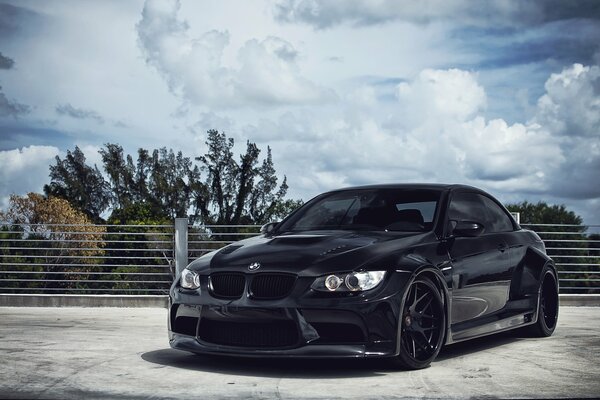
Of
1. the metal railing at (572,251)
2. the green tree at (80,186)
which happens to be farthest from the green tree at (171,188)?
the metal railing at (572,251)

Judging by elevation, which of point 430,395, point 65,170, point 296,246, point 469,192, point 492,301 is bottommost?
point 430,395

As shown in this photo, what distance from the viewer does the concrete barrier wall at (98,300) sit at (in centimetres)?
1452

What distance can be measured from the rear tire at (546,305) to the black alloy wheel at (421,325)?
2.39 m

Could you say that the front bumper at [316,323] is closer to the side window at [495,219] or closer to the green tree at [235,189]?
the side window at [495,219]

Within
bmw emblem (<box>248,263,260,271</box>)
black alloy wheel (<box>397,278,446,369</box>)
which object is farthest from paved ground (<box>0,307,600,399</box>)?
bmw emblem (<box>248,263,260,271</box>)

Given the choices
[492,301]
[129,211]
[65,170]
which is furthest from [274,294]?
[65,170]

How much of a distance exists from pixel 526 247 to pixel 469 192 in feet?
3.01

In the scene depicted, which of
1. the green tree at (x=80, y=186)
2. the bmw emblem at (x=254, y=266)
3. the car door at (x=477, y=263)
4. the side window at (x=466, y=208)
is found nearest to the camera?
the bmw emblem at (x=254, y=266)

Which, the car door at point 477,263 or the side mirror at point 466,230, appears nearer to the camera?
the car door at point 477,263

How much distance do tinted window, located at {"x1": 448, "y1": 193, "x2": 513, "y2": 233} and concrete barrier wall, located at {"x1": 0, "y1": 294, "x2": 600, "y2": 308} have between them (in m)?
6.27

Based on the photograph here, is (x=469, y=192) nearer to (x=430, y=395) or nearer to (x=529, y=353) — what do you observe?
(x=529, y=353)

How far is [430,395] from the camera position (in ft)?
18.4

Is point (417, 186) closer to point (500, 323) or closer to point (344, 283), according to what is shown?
point (500, 323)

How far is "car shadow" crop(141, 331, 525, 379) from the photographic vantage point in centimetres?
654
